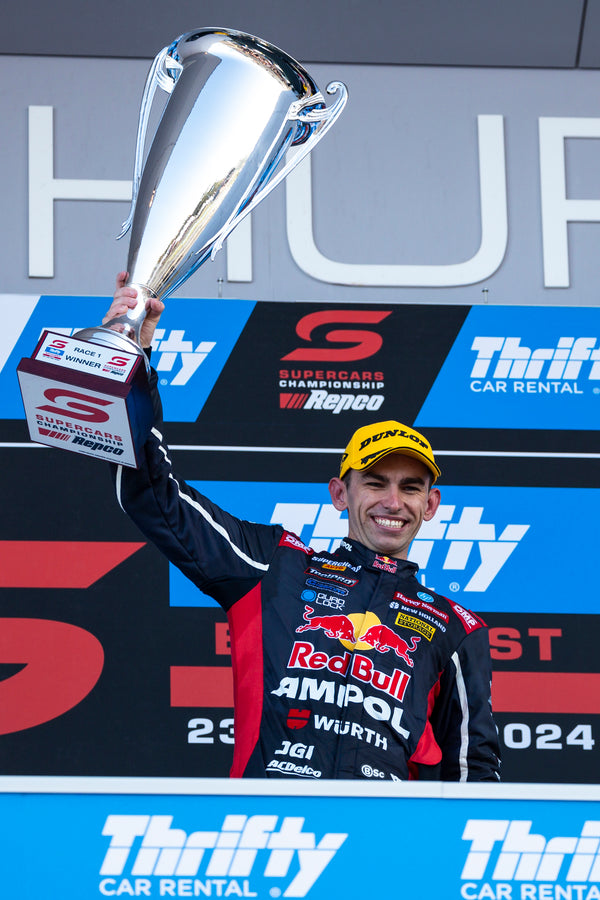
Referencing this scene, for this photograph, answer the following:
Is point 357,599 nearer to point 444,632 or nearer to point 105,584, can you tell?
point 444,632

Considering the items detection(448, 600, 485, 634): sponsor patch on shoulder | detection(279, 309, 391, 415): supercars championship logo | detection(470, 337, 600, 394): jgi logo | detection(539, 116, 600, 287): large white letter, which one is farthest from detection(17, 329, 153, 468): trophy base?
detection(539, 116, 600, 287): large white letter

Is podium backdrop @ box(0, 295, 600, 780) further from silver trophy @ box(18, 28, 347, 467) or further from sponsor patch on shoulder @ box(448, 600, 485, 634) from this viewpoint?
silver trophy @ box(18, 28, 347, 467)

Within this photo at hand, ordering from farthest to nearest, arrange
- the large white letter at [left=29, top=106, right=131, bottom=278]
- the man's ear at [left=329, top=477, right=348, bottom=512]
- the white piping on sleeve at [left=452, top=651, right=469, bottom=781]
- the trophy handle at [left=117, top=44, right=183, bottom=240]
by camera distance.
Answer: the large white letter at [left=29, top=106, right=131, bottom=278] → the man's ear at [left=329, top=477, right=348, bottom=512] → the white piping on sleeve at [left=452, top=651, right=469, bottom=781] → the trophy handle at [left=117, top=44, right=183, bottom=240]

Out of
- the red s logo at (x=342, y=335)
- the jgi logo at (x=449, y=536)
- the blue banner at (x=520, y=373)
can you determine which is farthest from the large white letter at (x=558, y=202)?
the jgi logo at (x=449, y=536)

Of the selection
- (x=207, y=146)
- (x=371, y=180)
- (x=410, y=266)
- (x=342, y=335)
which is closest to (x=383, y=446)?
(x=207, y=146)

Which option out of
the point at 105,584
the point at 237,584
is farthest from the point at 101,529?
the point at 237,584

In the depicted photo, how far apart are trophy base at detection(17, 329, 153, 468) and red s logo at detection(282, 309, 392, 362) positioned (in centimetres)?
151

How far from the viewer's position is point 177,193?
1.66m

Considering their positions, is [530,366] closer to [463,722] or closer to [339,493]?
[339,493]

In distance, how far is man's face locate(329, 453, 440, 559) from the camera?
2035 millimetres

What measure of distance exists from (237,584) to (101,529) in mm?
1038

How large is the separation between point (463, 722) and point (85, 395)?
795mm

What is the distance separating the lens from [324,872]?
3.36ft

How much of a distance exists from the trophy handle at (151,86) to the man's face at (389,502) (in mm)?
583
